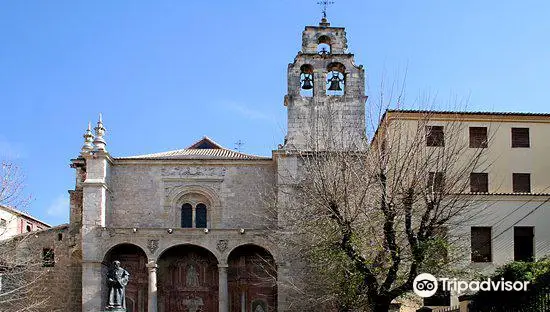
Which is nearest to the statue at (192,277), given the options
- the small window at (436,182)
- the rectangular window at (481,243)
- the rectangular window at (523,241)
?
the rectangular window at (481,243)

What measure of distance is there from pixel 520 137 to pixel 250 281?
44.2ft

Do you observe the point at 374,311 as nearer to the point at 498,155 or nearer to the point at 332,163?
the point at 332,163

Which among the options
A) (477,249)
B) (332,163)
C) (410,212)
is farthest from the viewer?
(477,249)

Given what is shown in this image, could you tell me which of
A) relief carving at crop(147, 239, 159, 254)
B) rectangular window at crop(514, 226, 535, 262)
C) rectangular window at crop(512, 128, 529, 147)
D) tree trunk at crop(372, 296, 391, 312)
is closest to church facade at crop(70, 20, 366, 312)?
relief carving at crop(147, 239, 159, 254)

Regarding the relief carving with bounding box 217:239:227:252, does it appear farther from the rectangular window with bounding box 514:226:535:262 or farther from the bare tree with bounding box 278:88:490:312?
the rectangular window with bounding box 514:226:535:262

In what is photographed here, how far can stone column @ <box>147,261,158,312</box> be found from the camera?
33.3 meters

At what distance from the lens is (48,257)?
3625 cm

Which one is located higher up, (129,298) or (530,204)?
(530,204)

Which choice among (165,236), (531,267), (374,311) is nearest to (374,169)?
(374,311)

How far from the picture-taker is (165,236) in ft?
112

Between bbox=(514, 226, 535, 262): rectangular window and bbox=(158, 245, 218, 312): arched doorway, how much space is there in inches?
525

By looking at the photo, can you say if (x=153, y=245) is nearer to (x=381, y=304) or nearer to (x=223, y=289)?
(x=223, y=289)

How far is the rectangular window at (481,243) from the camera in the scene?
95.5 feet

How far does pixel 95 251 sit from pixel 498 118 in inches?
705
